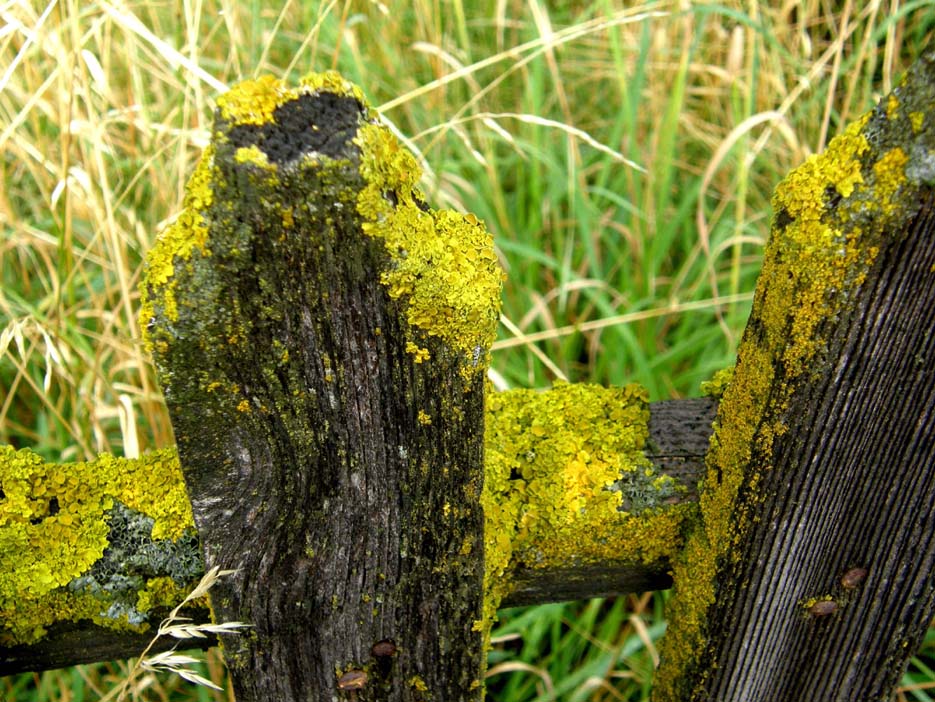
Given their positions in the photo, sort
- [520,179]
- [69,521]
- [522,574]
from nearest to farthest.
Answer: [69,521]
[522,574]
[520,179]

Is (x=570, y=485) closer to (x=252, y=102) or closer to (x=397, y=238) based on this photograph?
(x=397, y=238)

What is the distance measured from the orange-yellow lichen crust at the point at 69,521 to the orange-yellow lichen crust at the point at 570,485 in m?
0.37

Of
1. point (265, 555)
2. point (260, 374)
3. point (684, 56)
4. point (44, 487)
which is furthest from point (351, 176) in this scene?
point (684, 56)

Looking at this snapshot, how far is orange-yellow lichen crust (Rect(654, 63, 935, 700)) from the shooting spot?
65 cm

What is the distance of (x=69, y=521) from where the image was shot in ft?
2.85

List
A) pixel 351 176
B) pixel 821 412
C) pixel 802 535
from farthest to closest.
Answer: pixel 802 535
pixel 821 412
pixel 351 176

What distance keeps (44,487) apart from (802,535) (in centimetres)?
88

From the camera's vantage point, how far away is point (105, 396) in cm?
212

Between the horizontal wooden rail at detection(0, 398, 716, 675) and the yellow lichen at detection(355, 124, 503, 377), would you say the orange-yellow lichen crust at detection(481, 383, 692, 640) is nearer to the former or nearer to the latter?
the horizontal wooden rail at detection(0, 398, 716, 675)

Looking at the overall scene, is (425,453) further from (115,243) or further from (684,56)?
(684,56)

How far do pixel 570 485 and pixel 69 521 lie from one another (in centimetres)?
58

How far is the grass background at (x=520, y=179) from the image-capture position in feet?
5.40

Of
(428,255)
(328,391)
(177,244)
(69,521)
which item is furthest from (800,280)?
(69,521)

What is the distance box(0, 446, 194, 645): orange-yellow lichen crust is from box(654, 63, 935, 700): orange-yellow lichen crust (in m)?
0.63
